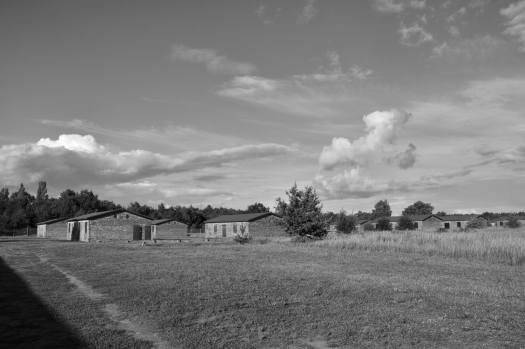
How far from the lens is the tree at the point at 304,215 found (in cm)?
3928

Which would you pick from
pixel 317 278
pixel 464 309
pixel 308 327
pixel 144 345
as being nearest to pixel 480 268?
pixel 317 278

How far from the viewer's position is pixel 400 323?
26.7 feet

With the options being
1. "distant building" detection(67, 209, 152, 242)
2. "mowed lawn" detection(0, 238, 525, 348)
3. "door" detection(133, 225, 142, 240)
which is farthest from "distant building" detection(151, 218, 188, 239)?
"mowed lawn" detection(0, 238, 525, 348)

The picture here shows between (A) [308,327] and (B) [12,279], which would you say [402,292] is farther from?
(B) [12,279]

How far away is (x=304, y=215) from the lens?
129 ft

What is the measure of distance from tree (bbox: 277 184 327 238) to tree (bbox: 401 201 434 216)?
105 m

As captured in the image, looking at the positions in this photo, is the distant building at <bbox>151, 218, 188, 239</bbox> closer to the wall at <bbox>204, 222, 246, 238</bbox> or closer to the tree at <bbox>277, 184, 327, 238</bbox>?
the wall at <bbox>204, 222, 246, 238</bbox>

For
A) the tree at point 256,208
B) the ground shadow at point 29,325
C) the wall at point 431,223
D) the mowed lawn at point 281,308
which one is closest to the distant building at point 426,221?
the wall at point 431,223

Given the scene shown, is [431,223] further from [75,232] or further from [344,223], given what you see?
[75,232]

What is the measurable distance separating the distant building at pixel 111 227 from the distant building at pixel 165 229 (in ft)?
10.8

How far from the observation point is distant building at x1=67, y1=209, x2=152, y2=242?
169ft

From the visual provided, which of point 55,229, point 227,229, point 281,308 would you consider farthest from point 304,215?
point 55,229

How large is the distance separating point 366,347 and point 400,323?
1722 millimetres

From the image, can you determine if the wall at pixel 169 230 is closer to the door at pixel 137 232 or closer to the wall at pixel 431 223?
the door at pixel 137 232
